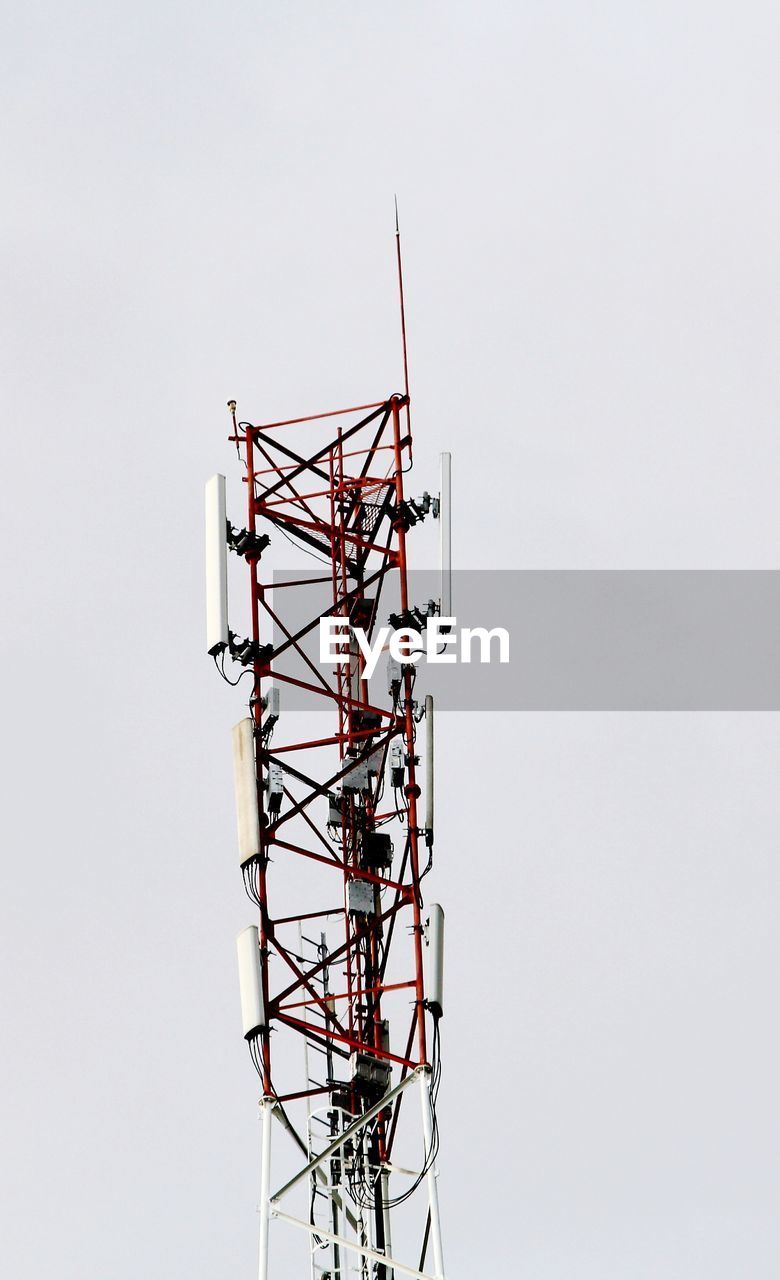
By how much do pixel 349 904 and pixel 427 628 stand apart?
229 inches

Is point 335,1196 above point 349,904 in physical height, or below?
below

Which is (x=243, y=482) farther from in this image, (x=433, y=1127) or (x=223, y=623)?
(x=433, y=1127)

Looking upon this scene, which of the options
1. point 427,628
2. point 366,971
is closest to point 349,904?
point 366,971

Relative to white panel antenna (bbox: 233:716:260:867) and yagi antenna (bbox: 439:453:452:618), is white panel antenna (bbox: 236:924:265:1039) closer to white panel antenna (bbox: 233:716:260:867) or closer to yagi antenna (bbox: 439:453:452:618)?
white panel antenna (bbox: 233:716:260:867)

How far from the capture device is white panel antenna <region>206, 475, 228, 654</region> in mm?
71062

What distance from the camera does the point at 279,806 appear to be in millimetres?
71500

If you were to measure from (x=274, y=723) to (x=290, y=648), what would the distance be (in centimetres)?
167

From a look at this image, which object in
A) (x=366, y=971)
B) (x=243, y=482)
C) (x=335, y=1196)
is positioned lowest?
(x=335, y=1196)

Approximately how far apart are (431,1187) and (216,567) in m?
13.1

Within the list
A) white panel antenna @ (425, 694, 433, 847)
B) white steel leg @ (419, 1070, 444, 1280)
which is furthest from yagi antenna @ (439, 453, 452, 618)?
white steel leg @ (419, 1070, 444, 1280)

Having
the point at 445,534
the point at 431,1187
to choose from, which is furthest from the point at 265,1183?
the point at 445,534

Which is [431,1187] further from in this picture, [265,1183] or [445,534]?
[445,534]

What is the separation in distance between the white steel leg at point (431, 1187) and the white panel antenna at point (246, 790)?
5.77m

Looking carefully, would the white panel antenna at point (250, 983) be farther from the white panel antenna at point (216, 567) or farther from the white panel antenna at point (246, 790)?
the white panel antenna at point (216, 567)
